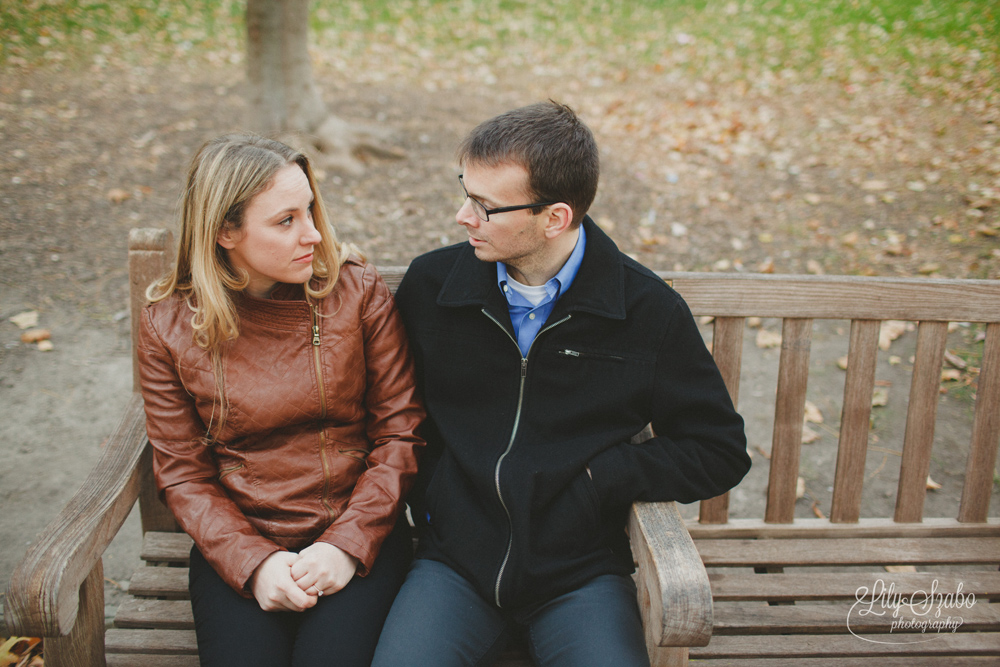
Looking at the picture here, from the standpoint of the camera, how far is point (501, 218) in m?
2.14

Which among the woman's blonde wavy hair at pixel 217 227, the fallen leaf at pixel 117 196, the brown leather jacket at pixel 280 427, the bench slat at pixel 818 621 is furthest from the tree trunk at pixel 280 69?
the bench slat at pixel 818 621

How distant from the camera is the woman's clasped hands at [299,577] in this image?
1984 mm

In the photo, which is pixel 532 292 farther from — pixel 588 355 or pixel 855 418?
pixel 855 418

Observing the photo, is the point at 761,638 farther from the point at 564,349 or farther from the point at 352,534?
the point at 352,534

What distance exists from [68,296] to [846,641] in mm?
4957

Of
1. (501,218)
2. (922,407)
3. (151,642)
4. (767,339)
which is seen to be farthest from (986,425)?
(151,642)

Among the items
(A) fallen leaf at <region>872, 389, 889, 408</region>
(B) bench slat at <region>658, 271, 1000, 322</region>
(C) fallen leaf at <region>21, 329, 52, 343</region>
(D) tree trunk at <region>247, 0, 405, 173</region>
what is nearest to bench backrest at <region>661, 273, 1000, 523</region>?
(B) bench slat at <region>658, 271, 1000, 322</region>

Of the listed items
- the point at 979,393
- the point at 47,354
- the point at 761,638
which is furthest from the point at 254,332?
the point at 47,354

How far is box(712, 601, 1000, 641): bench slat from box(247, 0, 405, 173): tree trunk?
500 cm

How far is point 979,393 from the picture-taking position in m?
2.54

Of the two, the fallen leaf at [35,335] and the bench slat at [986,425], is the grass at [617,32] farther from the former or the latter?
the bench slat at [986,425]

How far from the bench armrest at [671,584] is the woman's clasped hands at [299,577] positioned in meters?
0.85

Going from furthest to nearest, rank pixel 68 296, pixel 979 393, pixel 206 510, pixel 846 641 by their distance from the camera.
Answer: pixel 68 296 → pixel 979 393 → pixel 846 641 → pixel 206 510

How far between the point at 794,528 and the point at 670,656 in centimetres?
96
